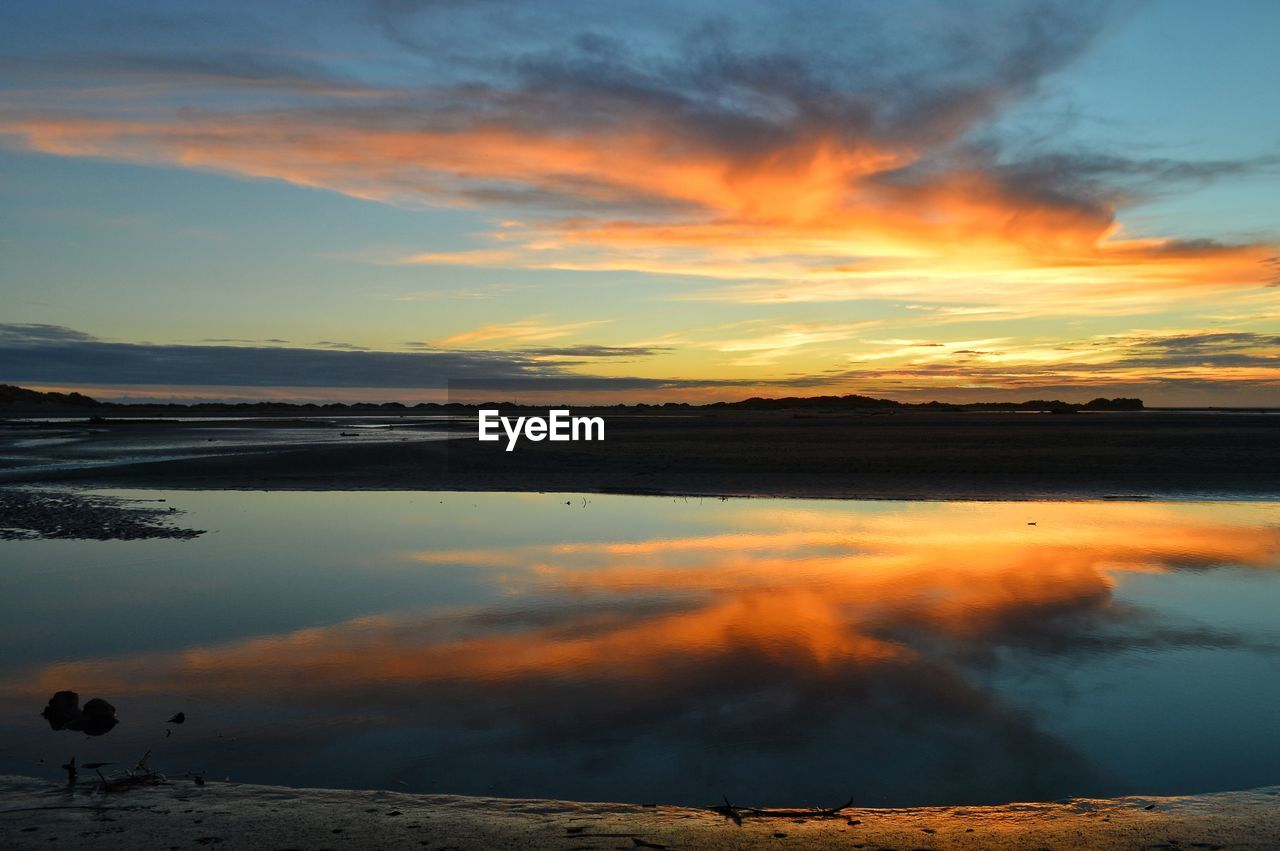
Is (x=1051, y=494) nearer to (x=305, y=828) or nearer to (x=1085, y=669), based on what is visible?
(x=1085, y=669)

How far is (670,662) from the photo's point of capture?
352 inches

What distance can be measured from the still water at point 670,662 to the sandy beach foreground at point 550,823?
0.32 meters

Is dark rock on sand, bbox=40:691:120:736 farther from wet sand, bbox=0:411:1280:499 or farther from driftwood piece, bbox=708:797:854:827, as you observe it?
wet sand, bbox=0:411:1280:499

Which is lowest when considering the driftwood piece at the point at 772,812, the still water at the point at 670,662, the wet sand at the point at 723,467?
the still water at the point at 670,662

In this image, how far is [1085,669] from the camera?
28.6 feet

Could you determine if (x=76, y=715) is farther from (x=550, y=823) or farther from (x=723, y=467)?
(x=723, y=467)

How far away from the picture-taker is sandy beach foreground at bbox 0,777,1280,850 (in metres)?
5.01

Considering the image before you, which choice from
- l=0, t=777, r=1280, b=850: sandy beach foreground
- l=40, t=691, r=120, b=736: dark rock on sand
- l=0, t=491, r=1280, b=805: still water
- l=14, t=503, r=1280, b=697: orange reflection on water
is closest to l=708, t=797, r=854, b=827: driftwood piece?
l=0, t=777, r=1280, b=850: sandy beach foreground

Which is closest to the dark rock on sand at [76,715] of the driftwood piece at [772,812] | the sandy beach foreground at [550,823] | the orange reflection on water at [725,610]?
the orange reflection on water at [725,610]

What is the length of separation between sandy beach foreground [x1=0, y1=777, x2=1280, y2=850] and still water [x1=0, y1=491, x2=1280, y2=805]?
1.06 feet

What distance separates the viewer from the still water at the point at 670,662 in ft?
20.8

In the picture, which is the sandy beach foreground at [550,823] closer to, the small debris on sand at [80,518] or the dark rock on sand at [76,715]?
the dark rock on sand at [76,715]

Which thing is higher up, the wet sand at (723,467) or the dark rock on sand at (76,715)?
the wet sand at (723,467)

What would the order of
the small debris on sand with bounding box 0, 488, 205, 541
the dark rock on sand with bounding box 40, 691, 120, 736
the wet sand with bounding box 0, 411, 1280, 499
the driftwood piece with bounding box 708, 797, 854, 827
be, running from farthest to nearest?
the wet sand with bounding box 0, 411, 1280, 499, the small debris on sand with bounding box 0, 488, 205, 541, the dark rock on sand with bounding box 40, 691, 120, 736, the driftwood piece with bounding box 708, 797, 854, 827
